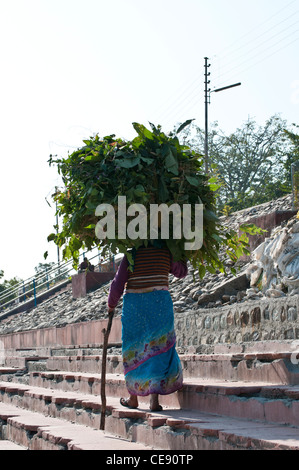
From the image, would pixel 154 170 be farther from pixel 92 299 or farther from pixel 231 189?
pixel 231 189

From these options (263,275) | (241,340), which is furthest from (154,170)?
(263,275)

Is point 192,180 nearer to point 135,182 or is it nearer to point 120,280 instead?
point 135,182

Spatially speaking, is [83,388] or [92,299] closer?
[83,388]

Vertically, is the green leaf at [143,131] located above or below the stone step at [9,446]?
above

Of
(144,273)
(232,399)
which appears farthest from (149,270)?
(232,399)

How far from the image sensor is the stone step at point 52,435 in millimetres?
4832

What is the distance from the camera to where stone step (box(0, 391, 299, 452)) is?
3771 mm

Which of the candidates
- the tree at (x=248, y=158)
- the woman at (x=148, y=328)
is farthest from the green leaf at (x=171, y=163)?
the tree at (x=248, y=158)

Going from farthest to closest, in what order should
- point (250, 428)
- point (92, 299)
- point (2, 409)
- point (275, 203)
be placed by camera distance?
point (92, 299) < point (275, 203) < point (2, 409) < point (250, 428)

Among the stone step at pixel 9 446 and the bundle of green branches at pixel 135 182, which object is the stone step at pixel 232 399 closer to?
the stone step at pixel 9 446

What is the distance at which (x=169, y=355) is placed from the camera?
5.48m

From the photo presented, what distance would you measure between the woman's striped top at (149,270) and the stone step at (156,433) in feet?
3.33

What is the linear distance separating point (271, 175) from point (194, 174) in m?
36.2

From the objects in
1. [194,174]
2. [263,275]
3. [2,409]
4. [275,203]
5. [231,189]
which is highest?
[231,189]
